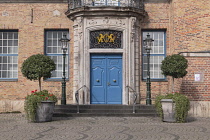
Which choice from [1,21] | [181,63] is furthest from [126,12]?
[1,21]

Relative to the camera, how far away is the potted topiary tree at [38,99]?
1146cm

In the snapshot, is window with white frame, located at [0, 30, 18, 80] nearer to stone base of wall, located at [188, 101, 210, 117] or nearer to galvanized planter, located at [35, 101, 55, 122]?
galvanized planter, located at [35, 101, 55, 122]

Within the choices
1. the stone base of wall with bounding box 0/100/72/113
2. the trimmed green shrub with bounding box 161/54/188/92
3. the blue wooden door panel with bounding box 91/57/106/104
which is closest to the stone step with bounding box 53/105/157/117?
the blue wooden door panel with bounding box 91/57/106/104

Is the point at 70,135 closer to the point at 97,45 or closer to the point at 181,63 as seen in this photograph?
the point at 181,63

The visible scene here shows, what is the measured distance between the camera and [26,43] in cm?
1573

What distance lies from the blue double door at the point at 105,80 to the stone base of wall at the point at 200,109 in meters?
3.29

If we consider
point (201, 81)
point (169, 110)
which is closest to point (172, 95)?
point (169, 110)

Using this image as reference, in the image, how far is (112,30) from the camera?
15109mm

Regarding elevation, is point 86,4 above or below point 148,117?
above

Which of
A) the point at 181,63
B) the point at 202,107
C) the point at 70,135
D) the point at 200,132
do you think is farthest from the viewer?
the point at 202,107

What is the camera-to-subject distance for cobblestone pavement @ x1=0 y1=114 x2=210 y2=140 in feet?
27.7

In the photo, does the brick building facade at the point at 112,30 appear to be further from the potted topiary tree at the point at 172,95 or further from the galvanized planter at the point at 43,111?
the galvanized planter at the point at 43,111

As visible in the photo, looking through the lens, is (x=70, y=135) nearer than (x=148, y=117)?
Yes

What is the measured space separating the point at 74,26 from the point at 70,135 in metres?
7.66
